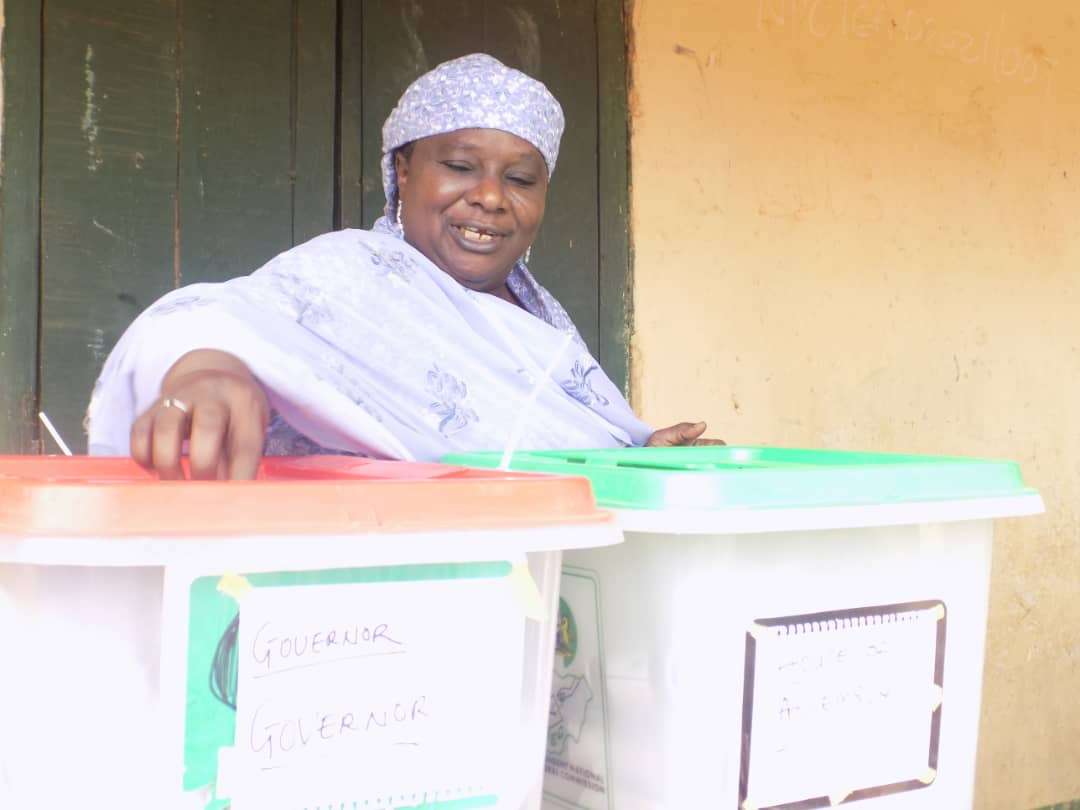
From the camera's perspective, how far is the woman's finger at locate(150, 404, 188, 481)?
2.73 feet

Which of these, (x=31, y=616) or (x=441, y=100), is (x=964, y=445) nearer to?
(x=441, y=100)

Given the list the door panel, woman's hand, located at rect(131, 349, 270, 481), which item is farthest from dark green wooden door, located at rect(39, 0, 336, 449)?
woman's hand, located at rect(131, 349, 270, 481)

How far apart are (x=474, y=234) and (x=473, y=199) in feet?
0.17

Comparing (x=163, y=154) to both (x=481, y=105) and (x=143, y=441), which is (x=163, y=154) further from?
(x=143, y=441)

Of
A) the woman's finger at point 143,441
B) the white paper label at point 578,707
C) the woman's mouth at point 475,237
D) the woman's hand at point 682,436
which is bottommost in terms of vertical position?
the white paper label at point 578,707

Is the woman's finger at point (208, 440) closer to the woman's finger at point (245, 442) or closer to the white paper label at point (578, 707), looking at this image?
the woman's finger at point (245, 442)

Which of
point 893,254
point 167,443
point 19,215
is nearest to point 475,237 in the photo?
point 19,215

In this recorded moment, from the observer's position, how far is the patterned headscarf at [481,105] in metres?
1.72

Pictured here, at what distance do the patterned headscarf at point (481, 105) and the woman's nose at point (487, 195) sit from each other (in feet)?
0.25

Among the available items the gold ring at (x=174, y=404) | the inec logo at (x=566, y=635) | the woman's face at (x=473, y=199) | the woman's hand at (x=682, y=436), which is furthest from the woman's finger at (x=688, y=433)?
the gold ring at (x=174, y=404)

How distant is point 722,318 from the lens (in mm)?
2682

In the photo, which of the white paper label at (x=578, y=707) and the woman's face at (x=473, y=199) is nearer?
the white paper label at (x=578, y=707)

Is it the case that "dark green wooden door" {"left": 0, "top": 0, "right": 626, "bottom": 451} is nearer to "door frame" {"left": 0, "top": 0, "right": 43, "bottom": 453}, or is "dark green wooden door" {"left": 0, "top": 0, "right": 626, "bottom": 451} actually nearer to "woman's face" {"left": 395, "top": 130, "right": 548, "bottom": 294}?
"door frame" {"left": 0, "top": 0, "right": 43, "bottom": 453}

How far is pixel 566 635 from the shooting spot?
3.33ft
